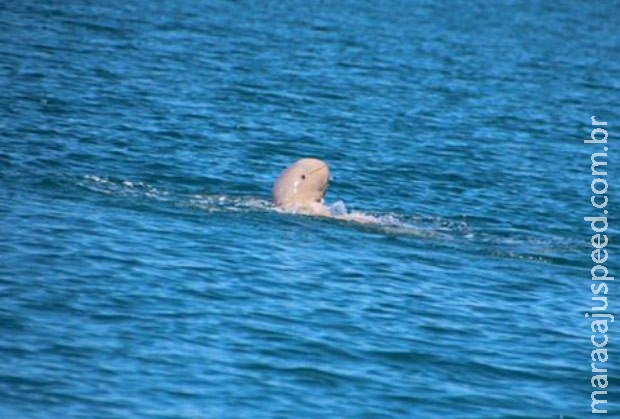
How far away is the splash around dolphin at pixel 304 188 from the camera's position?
25.9 metres

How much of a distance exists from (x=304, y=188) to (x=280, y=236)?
172 centimetres

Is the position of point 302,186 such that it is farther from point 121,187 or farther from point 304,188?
point 121,187

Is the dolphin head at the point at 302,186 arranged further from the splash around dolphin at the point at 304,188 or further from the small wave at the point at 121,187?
the small wave at the point at 121,187

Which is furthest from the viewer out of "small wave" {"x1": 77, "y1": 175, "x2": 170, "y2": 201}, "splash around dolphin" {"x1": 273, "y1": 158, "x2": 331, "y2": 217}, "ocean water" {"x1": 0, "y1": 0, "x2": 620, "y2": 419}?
"small wave" {"x1": 77, "y1": 175, "x2": 170, "y2": 201}

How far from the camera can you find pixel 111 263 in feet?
71.9

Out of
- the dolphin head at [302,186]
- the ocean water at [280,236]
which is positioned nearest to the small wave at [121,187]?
the ocean water at [280,236]

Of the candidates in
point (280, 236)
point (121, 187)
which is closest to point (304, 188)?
point (280, 236)

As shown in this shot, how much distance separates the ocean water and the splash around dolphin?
38cm

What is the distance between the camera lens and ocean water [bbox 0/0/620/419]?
59.1 feet

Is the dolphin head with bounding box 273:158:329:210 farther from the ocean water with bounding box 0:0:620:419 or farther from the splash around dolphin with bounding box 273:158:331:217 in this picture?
the ocean water with bounding box 0:0:620:419

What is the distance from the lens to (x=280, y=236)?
80.2 ft

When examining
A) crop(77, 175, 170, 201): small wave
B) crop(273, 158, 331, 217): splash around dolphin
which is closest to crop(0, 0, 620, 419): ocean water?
crop(77, 175, 170, 201): small wave

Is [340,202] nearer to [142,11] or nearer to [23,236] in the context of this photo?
[23,236]

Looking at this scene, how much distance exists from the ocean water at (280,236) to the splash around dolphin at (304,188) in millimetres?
378
